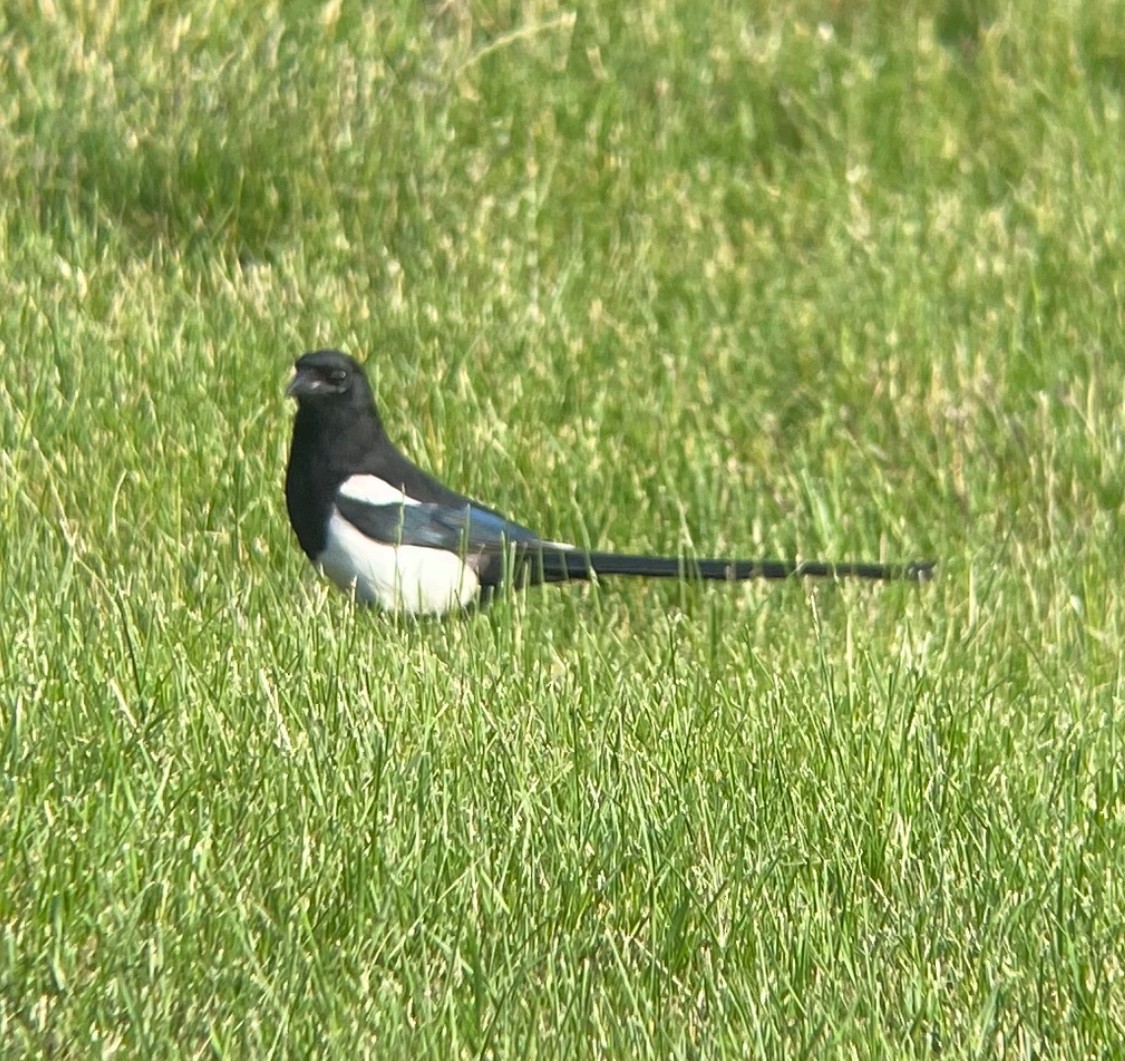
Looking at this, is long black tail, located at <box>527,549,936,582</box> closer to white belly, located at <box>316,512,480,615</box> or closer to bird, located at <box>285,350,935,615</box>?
bird, located at <box>285,350,935,615</box>

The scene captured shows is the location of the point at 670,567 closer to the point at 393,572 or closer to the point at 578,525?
the point at 578,525

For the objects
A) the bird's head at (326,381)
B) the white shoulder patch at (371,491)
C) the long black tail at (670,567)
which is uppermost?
the bird's head at (326,381)

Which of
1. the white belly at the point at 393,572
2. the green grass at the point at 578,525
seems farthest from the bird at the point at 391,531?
the green grass at the point at 578,525

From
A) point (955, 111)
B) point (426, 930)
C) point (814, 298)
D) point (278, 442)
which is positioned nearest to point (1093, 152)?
point (955, 111)

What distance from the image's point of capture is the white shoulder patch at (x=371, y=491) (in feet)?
15.1

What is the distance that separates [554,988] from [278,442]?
2503 mm

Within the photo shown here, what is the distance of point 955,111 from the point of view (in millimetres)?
7410

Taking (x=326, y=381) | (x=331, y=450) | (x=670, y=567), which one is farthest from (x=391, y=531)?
(x=670, y=567)

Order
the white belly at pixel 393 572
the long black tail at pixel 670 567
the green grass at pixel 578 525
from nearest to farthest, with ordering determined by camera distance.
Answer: the green grass at pixel 578 525
the white belly at pixel 393 572
the long black tail at pixel 670 567

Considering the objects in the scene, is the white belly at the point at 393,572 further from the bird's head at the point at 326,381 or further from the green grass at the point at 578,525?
the bird's head at the point at 326,381

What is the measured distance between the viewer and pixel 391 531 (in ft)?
14.9

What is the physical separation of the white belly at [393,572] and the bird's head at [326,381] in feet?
0.97

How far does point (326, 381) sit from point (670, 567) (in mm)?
905

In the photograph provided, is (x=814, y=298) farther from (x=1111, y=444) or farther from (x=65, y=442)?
(x=65, y=442)
